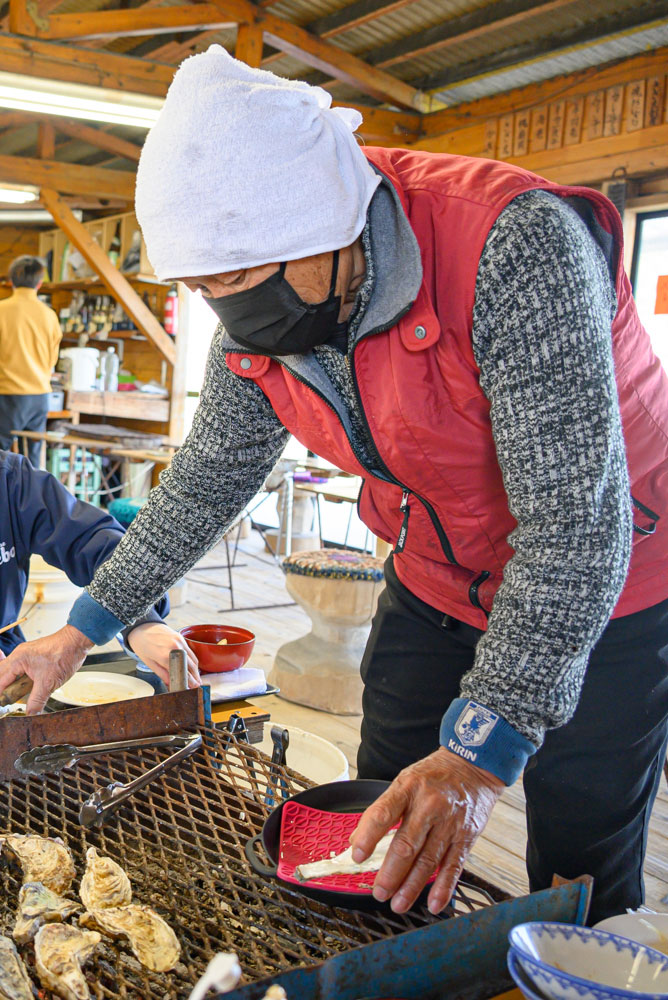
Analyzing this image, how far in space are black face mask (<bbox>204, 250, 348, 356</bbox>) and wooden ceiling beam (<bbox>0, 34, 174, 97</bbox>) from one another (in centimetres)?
424

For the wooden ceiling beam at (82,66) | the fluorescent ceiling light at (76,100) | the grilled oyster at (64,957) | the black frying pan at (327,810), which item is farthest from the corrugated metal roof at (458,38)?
the grilled oyster at (64,957)

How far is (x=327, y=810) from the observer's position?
104 centimetres

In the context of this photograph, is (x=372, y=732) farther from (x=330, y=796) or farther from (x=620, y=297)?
(x=620, y=297)

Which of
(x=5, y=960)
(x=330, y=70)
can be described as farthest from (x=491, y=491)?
(x=330, y=70)

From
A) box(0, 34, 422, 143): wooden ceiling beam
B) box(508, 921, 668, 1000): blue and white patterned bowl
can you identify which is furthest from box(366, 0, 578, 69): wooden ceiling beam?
box(508, 921, 668, 1000): blue and white patterned bowl

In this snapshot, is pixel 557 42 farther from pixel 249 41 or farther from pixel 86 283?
pixel 86 283

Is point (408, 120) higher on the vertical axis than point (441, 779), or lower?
higher

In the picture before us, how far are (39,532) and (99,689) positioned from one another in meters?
0.54

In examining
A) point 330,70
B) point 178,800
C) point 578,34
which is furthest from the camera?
Answer: point 330,70

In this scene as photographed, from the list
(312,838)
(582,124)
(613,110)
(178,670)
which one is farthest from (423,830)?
(582,124)

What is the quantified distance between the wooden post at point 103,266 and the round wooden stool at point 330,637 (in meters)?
4.45

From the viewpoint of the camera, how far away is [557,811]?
1260 mm

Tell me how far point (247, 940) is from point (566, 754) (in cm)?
56

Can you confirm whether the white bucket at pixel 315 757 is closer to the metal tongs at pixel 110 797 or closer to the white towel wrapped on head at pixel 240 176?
the metal tongs at pixel 110 797
